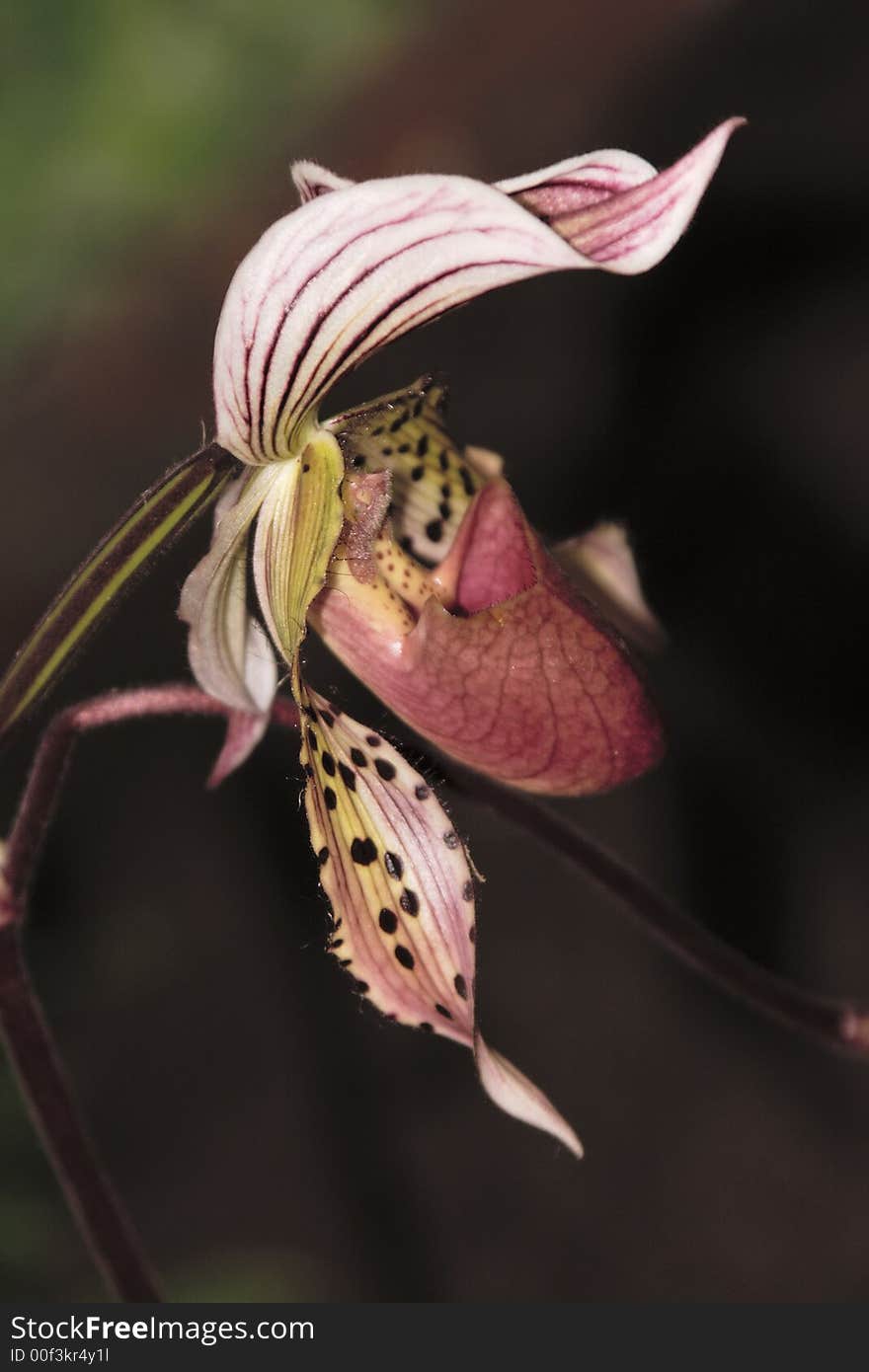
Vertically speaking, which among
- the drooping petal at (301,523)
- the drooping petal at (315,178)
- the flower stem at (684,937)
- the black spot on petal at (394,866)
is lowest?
the flower stem at (684,937)

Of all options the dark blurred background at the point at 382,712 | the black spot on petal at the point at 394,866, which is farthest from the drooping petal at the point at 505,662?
the dark blurred background at the point at 382,712

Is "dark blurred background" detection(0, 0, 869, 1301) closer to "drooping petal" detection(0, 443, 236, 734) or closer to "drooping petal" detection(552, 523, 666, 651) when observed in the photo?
"drooping petal" detection(552, 523, 666, 651)

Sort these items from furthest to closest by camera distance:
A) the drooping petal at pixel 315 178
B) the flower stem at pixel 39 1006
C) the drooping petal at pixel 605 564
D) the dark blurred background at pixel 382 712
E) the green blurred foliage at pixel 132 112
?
1. the green blurred foliage at pixel 132 112
2. the dark blurred background at pixel 382 712
3. the drooping petal at pixel 605 564
4. the flower stem at pixel 39 1006
5. the drooping petal at pixel 315 178

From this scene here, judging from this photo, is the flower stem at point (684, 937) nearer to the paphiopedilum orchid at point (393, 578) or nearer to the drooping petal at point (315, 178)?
the paphiopedilum orchid at point (393, 578)

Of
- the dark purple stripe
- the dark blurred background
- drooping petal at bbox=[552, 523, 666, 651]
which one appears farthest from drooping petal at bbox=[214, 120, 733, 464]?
the dark blurred background

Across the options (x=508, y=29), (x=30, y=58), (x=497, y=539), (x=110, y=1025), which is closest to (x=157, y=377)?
(x=30, y=58)
